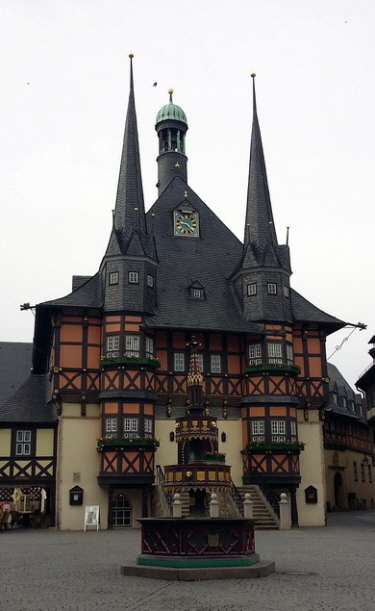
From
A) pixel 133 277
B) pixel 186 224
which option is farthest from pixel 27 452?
pixel 186 224

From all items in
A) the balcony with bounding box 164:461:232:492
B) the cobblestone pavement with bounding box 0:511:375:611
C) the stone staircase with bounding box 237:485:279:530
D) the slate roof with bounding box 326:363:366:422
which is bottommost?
the cobblestone pavement with bounding box 0:511:375:611

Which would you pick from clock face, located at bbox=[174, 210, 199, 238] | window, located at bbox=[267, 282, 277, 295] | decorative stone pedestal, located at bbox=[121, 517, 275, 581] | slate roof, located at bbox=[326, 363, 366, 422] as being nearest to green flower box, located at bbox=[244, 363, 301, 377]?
window, located at bbox=[267, 282, 277, 295]

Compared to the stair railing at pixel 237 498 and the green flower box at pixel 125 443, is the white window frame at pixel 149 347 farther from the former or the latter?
the stair railing at pixel 237 498

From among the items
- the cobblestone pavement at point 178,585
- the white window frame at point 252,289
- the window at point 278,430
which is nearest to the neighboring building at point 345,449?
the white window frame at point 252,289

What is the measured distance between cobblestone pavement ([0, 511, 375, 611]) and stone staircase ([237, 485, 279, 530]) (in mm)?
13631

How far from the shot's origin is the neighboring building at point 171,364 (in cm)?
4444

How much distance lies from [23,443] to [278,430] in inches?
600

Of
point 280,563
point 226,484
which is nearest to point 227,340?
point 226,484

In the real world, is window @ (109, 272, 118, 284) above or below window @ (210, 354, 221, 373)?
above

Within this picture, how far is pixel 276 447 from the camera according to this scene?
148 ft

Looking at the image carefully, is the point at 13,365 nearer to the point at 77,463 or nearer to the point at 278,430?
the point at 77,463

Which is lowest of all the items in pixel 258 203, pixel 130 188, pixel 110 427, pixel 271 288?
pixel 110 427

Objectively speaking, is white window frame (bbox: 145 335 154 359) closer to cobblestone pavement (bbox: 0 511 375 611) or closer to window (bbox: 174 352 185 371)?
window (bbox: 174 352 185 371)

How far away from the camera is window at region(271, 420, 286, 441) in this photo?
Result: 45.7m
